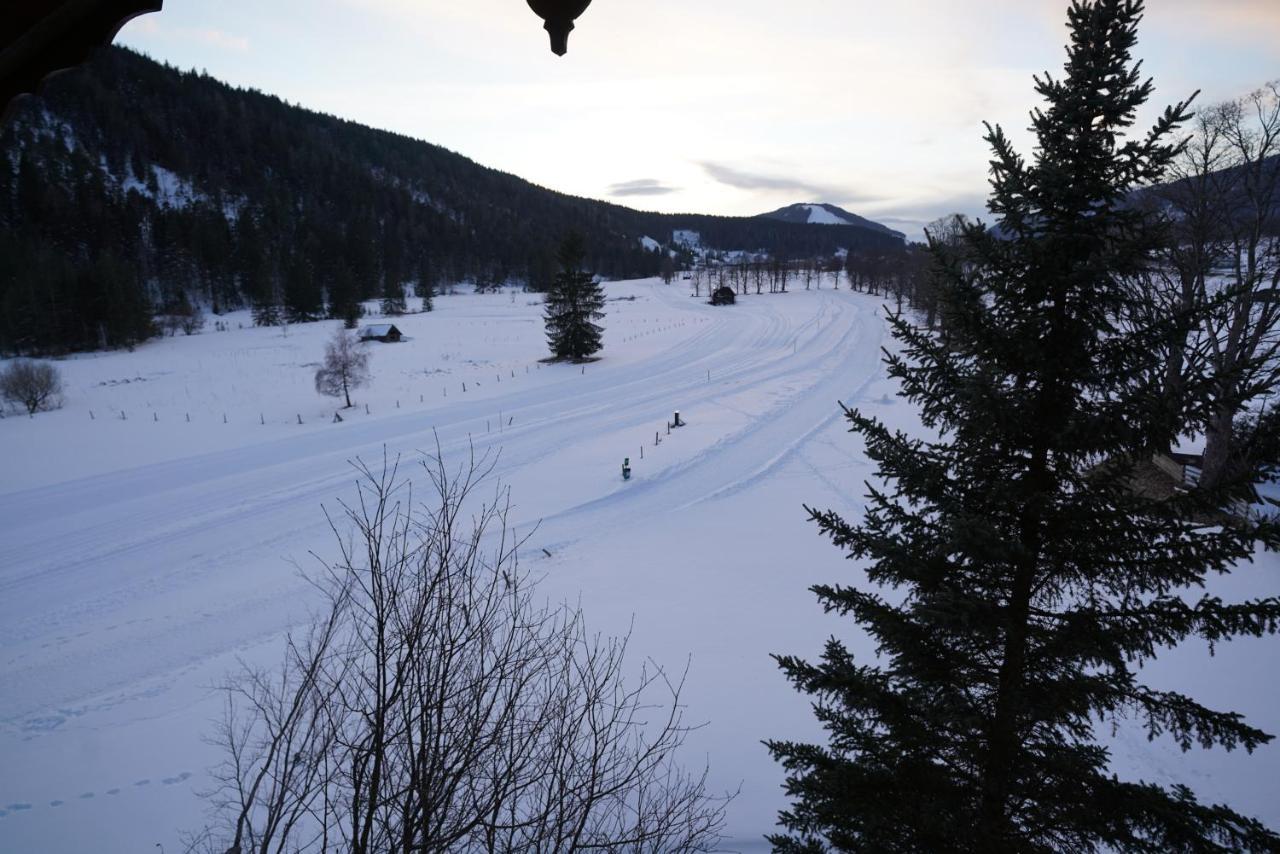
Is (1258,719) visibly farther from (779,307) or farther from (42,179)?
(42,179)

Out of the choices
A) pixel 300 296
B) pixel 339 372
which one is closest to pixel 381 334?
pixel 339 372

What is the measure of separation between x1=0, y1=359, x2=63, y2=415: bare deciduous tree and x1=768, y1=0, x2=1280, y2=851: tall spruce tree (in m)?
41.7

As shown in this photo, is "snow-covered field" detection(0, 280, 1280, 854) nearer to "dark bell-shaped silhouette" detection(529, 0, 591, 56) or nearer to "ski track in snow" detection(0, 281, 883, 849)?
"ski track in snow" detection(0, 281, 883, 849)

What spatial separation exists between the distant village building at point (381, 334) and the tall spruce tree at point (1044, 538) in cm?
5410

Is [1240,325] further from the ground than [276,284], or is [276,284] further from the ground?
[276,284]

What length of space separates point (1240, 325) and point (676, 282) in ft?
402


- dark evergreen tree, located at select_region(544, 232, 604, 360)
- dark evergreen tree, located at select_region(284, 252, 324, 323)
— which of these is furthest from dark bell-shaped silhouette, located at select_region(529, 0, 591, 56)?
dark evergreen tree, located at select_region(284, 252, 324, 323)

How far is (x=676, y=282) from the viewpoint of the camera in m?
132

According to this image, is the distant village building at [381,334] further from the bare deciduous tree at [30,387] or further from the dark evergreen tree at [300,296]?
the dark evergreen tree at [300,296]

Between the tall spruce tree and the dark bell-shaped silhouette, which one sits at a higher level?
the dark bell-shaped silhouette

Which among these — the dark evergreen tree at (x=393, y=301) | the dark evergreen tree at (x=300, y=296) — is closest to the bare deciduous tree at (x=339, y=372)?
the dark evergreen tree at (x=393, y=301)

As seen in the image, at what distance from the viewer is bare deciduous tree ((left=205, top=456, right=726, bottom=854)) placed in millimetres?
4781

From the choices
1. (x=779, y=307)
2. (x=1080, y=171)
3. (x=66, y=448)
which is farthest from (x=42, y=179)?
(x=1080, y=171)

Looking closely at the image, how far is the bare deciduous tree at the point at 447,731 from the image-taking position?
4.78m
